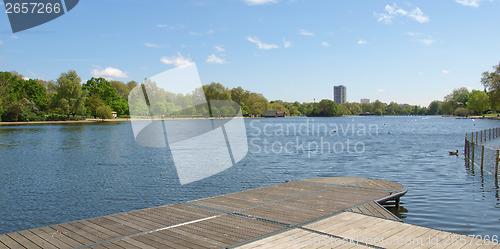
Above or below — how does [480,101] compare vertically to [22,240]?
above

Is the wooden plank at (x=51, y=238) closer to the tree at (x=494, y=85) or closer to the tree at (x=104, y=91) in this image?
the tree at (x=494, y=85)

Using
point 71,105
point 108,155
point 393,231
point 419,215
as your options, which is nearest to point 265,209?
point 393,231

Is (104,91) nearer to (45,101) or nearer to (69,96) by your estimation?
(45,101)

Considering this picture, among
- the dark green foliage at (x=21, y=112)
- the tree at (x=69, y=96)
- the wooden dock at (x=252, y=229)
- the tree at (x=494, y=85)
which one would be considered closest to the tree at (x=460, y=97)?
the tree at (x=494, y=85)

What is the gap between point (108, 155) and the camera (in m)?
33.1

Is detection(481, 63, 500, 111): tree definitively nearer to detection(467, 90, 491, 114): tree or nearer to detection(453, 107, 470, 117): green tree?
detection(467, 90, 491, 114): tree

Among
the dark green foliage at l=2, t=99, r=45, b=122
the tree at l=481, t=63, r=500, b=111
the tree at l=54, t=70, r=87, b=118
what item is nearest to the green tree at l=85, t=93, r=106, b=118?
the tree at l=54, t=70, r=87, b=118

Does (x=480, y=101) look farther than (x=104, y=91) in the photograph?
Yes

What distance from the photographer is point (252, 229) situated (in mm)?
8812

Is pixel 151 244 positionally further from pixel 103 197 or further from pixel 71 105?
pixel 71 105

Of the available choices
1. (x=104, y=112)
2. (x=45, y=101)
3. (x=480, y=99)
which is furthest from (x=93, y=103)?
(x=480, y=99)

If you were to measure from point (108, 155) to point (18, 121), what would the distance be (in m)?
88.1

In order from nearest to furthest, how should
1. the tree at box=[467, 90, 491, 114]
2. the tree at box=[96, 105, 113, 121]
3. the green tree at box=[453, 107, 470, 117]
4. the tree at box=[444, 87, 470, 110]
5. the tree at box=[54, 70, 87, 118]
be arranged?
the tree at box=[54, 70, 87, 118]
the tree at box=[96, 105, 113, 121]
the tree at box=[467, 90, 491, 114]
the green tree at box=[453, 107, 470, 117]
the tree at box=[444, 87, 470, 110]

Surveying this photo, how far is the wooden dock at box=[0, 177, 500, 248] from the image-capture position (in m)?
7.84
